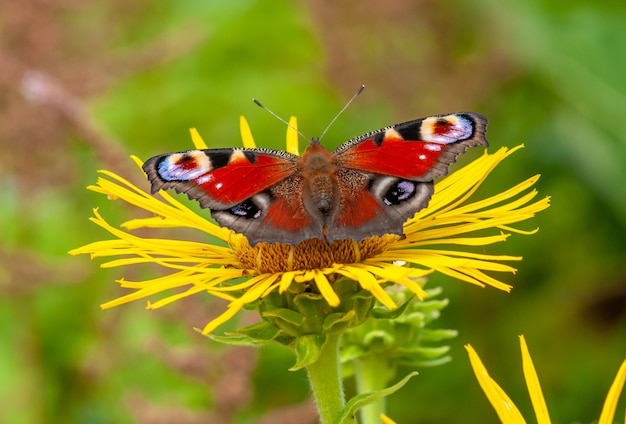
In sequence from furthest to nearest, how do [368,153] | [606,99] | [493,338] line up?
[606,99] → [493,338] → [368,153]

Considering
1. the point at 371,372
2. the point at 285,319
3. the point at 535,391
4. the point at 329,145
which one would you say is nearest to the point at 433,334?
the point at 371,372

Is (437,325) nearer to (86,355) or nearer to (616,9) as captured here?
(86,355)

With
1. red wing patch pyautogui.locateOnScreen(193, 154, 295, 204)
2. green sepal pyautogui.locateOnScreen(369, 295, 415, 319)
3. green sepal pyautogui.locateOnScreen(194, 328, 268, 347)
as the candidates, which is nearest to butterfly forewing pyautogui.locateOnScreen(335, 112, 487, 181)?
red wing patch pyautogui.locateOnScreen(193, 154, 295, 204)

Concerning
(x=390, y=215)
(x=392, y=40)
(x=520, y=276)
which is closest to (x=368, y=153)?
(x=390, y=215)

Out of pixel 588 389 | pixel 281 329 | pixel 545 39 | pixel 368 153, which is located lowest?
pixel 588 389

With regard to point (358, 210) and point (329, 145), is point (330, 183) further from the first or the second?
point (329, 145)

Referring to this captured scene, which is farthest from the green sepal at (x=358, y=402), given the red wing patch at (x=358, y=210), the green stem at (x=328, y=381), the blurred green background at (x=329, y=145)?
the blurred green background at (x=329, y=145)
